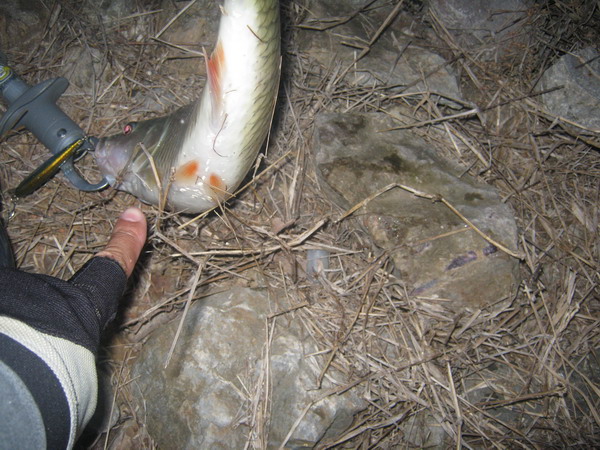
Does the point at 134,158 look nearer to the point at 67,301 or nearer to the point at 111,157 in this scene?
the point at 111,157

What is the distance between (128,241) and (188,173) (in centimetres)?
27

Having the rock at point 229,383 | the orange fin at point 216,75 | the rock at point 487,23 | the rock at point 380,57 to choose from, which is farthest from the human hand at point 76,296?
the rock at point 487,23

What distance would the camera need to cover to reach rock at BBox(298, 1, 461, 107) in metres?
1.70

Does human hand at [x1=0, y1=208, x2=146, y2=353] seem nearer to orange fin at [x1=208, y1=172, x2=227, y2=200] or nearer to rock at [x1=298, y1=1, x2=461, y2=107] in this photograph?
orange fin at [x1=208, y1=172, x2=227, y2=200]

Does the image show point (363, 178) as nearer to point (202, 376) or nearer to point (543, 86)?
point (202, 376)

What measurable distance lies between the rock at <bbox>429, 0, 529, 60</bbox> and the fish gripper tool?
5.52ft

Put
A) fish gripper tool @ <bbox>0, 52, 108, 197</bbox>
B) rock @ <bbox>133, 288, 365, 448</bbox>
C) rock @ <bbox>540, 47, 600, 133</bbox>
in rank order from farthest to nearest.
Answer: rock @ <bbox>540, 47, 600, 133</bbox> < fish gripper tool @ <bbox>0, 52, 108, 197</bbox> < rock @ <bbox>133, 288, 365, 448</bbox>

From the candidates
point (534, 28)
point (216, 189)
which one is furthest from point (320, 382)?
point (534, 28)

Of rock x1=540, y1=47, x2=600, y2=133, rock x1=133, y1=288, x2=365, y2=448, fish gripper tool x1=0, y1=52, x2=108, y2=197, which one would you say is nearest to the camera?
rock x1=133, y1=288, x2=365, y2=448

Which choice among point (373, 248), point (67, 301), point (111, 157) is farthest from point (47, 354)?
point (373, 248)

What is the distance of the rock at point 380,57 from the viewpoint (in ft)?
5.58

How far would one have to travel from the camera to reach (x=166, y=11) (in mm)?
1803

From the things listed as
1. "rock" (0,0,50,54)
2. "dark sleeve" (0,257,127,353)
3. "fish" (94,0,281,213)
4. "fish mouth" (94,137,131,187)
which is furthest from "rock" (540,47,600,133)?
"rock" (0,0,50,54)

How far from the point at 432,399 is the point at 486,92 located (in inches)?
53.3
